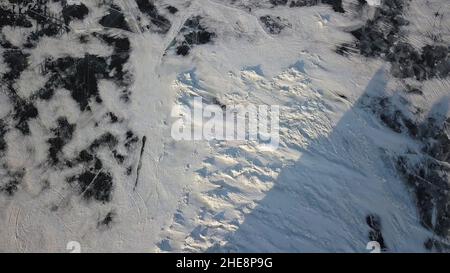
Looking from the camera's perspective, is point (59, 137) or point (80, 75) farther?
point (80, 75)

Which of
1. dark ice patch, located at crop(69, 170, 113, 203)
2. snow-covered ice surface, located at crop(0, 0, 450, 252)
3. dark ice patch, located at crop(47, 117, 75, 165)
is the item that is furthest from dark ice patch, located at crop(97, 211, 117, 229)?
dark ice patch, located at crop(47, 117, 75, 165)

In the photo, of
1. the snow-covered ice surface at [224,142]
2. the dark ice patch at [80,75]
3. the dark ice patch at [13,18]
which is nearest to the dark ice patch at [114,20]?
the snow-covered ice surface at [224,142]

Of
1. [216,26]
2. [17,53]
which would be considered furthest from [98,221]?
[216,26]

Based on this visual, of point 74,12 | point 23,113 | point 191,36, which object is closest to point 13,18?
point 74,12

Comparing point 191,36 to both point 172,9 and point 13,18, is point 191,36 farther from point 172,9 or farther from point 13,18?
point 13,18

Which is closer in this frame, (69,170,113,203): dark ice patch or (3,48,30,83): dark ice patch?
(69,170,113,203): dark ice patch

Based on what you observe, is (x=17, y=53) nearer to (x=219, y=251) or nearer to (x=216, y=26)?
(x=216, y=26)

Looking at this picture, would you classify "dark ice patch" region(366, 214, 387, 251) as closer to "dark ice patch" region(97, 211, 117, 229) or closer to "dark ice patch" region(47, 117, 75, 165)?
"dark ice patch" region(97, 211, 117, 229)

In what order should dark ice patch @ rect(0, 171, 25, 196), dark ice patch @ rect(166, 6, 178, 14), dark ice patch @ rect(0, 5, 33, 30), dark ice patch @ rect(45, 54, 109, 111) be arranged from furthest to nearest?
1. dark ice patch @ rect(166, 6, 178, 14)
2. dark ice patch @ rect(0, 5, 33, 30)
3. dark ice patch @ rect(45, 54, 109, 111)
4. dark ice patch @ rect(0, 171, 25, 196)
